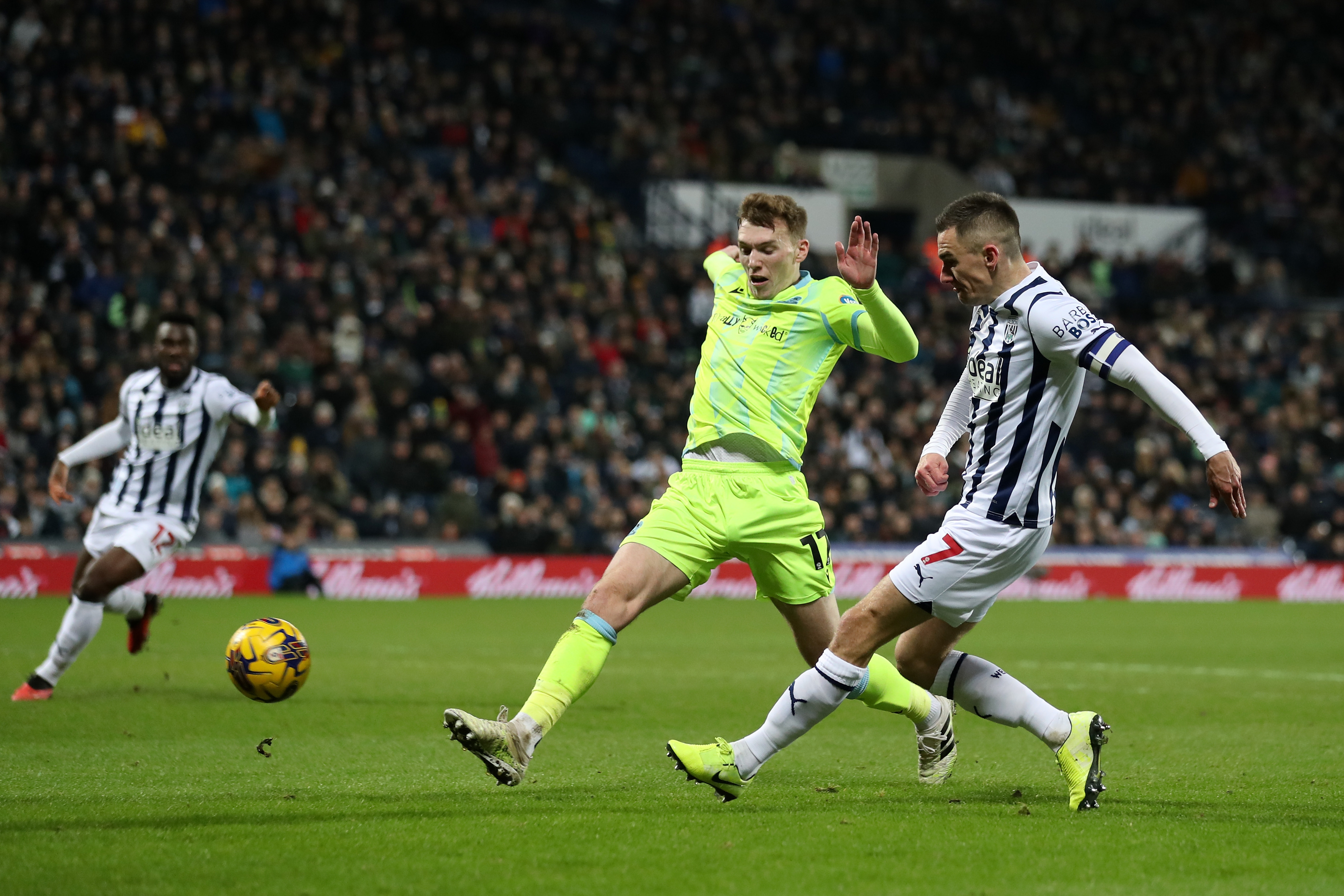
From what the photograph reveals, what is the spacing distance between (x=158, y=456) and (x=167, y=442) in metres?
0.13

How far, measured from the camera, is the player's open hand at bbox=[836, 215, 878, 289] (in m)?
6.30

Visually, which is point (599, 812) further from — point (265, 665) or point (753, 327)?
point (265, 665)

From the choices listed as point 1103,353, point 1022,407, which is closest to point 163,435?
point 1022,407

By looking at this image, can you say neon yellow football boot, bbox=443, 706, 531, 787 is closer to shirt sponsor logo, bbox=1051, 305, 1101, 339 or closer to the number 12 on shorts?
the number 12 on shorts

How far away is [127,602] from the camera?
1107cm

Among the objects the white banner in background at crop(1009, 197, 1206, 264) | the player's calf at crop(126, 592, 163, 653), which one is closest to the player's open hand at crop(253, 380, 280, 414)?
the player's calf at crop(126, 592, 163, 653)

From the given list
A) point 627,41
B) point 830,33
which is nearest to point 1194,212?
point 830,33

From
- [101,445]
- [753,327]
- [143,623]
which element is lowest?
[143,623]

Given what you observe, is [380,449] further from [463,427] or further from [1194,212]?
[1194,212]

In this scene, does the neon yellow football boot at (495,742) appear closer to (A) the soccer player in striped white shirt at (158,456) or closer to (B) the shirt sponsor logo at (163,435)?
(A) the soccer player in striped white shirt at (158,456)

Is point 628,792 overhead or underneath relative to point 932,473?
underneath

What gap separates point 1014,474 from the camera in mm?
6320

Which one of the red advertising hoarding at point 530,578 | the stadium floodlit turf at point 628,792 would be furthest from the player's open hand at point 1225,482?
the red advertising hoarding at point 530,578

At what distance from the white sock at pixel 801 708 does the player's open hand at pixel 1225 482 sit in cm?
155
